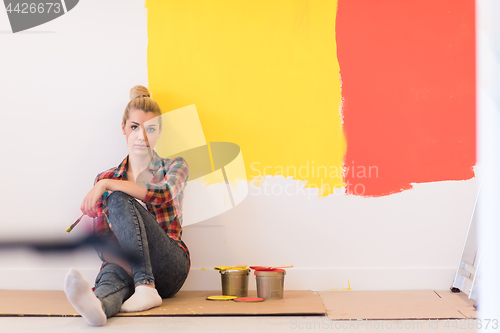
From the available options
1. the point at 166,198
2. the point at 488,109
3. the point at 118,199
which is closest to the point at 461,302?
the point at 488,109

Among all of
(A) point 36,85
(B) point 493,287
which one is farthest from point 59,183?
(B) point 493,287

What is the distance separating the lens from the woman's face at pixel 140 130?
5.98 feet

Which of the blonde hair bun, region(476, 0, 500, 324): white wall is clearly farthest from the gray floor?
the blonde hair bun

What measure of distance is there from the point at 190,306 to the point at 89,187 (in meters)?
0.88

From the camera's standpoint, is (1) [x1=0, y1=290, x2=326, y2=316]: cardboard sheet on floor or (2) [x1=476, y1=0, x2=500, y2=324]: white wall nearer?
(1) [x1=0, y1=290, x2=326, y2=316]: cardboard sheet on floor

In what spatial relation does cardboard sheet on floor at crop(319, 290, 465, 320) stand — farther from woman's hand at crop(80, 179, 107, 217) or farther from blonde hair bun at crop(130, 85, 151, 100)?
blonde hair bun at crop(130, 85, 151, 100)

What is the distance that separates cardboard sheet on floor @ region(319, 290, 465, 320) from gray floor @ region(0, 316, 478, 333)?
0.23ft

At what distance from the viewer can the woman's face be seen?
5.98ft

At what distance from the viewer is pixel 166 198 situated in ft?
5.34

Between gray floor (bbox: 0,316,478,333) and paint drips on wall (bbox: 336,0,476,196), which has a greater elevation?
paint drips on wall (bbox: 336,0,476,196)

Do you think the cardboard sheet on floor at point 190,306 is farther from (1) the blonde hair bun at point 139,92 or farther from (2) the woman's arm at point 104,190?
(1) the blonde hair bun at point 139,92

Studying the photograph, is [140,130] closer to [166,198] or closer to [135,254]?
[166,198]

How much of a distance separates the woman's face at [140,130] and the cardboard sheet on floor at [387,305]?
0.98 meters

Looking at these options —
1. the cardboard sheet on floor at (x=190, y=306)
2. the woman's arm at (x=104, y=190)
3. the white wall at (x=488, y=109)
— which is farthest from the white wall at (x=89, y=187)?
the woman's arm at (x=104, y=190)
